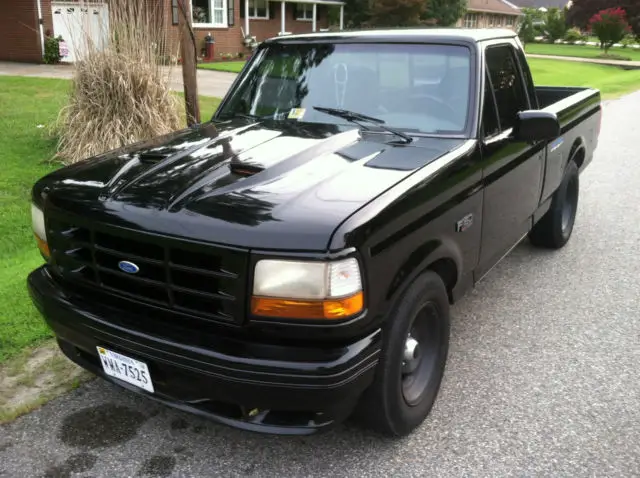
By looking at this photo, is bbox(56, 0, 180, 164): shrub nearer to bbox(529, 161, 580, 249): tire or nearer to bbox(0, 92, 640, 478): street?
bbox(529, 161, 580, 249): tire

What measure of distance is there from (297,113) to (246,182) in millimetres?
1154

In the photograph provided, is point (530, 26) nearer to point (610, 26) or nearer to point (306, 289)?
point (610, 26)

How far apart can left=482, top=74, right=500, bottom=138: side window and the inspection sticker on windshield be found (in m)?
1.03

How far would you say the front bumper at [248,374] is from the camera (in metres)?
2.27

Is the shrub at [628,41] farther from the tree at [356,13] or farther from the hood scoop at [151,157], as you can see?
the hood scoop at [151,157]

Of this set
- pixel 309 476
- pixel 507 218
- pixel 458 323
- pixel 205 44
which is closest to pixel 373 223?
pixel 309 476

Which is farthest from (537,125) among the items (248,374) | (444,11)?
(444,11)

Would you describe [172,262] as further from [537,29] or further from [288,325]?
[537,29]

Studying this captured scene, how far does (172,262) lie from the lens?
2430mm

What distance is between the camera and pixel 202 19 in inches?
1003

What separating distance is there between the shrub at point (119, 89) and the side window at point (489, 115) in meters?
4.77

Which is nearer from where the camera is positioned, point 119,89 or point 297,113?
point 297,113

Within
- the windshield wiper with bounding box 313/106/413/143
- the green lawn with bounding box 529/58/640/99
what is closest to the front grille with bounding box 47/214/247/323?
the windshield wiper with bounding box 313/106/413/143

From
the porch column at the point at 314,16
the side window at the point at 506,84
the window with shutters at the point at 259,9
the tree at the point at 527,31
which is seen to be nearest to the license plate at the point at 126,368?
the side window at the point at 506,84
